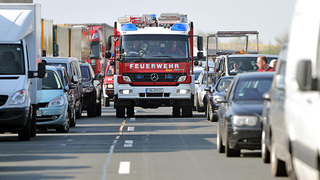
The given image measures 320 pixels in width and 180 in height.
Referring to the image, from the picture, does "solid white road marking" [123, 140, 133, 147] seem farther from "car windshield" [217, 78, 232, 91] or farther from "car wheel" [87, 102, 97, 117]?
"car wheel" [87, 102, 97, 117]

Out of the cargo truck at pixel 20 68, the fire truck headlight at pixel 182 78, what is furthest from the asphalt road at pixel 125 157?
the fire truck headlight at pixel 182 78

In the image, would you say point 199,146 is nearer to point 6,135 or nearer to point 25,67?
point 25,67

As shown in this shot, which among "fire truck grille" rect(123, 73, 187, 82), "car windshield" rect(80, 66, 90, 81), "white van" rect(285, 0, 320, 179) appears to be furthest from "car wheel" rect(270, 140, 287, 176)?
"car windshield" rect(80, 66, 90, 81)

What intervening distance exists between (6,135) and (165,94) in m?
9.02

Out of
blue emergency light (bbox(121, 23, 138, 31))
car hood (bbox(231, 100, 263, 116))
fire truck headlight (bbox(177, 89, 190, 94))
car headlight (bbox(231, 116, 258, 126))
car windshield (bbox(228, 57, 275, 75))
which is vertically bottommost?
car headlight (bbox(231, 116, 258, 126))

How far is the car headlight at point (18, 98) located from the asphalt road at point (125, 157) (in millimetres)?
823

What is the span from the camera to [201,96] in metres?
33.7

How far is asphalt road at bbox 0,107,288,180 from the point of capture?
1286 cm

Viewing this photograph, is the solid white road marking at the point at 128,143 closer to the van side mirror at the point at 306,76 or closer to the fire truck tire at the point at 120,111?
the van side mirror at the point at 306,76

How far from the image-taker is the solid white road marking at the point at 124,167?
43.3 ft

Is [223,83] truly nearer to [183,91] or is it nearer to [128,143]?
[183,91]

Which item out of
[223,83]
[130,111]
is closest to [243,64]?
[223,83]

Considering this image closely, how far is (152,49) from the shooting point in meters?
29.6

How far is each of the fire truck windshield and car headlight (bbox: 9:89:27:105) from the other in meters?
10.3
